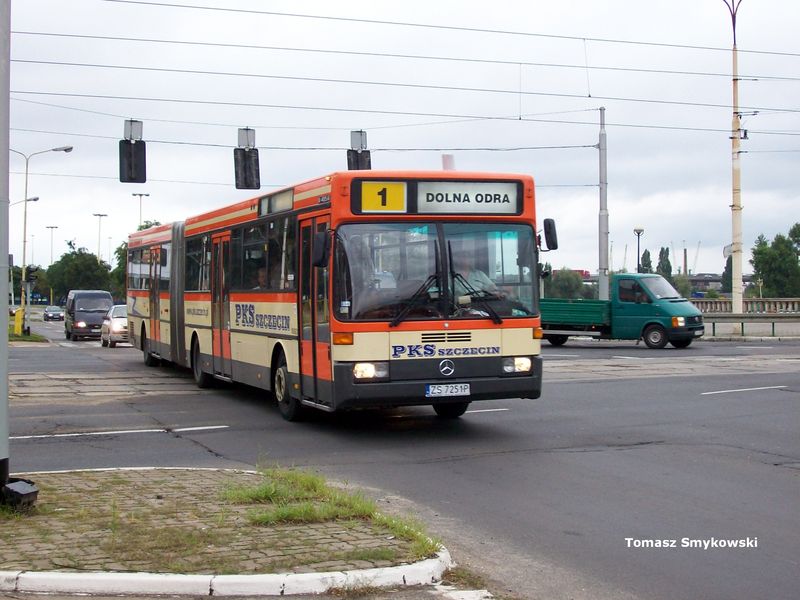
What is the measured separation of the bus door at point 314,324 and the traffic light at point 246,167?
14.1 meters

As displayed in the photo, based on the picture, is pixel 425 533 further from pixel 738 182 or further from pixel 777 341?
pixel 738 182

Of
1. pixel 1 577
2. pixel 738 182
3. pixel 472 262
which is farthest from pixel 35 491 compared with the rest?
pixel 738 182

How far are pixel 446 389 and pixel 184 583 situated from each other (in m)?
6.65

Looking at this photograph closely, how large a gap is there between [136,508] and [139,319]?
18076 millimetres

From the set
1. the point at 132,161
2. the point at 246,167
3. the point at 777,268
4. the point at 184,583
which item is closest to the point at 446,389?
the point at 184,583

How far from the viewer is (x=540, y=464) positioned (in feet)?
34.7

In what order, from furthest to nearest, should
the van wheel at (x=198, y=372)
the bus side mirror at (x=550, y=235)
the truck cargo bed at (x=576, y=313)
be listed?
the truck cargo bed at (x=576, y=313)
the van wheel at (x=198, y=372)
the bus side mirror at (x=550, y=235)

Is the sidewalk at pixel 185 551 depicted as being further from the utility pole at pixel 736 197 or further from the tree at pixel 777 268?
the tree at pixel 777 268

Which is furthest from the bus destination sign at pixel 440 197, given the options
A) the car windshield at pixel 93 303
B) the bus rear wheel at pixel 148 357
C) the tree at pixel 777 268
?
the tree at pixel 777 268

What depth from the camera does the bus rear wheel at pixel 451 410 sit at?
14269 millimetres

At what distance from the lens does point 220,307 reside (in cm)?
1742

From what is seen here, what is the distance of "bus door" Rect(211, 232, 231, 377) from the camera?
17047 millimetres

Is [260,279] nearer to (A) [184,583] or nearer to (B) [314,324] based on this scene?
(B) [314,324]

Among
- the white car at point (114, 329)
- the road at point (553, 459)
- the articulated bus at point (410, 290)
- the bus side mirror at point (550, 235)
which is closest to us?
the road at point (553, 459)
